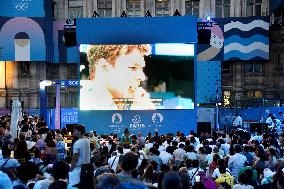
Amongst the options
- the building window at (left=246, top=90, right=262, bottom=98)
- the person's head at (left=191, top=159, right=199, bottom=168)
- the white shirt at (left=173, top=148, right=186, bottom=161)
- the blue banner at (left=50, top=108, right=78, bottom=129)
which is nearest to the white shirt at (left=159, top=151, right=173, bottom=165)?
the white shirt at (left=173, top=148, right=186, bottom=161)

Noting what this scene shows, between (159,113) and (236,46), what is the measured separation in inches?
552

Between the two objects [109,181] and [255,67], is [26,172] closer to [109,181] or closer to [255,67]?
[109,181]

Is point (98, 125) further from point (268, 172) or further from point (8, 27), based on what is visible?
point (268, 172)

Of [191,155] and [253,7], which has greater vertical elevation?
[253,7]

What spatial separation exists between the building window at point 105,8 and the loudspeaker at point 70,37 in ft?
47.2

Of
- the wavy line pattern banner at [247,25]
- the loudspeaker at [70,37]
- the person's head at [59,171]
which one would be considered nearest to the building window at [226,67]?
the wavy line pattern banner at [247,25]

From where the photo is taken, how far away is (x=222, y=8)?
4378 cm

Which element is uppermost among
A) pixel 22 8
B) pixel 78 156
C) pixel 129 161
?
pixel 22 8

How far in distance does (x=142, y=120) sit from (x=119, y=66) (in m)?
3.13

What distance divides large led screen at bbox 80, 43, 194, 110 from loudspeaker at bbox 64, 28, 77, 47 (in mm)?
700

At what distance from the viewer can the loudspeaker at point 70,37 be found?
31266 mm

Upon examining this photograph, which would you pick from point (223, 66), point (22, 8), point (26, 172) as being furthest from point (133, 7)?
point (26, 172)

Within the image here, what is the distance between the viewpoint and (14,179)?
8734 millimetres

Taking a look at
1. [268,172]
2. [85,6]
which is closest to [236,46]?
[85,6]
